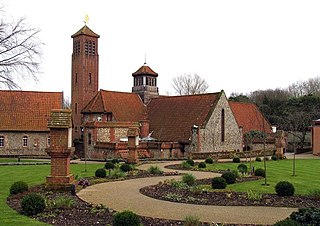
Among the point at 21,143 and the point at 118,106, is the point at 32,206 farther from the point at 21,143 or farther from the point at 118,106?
Answer: the point at 118,106

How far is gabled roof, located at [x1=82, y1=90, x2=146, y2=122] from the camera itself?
4797 cm

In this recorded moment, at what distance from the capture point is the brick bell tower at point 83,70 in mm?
55688

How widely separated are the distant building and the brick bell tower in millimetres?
A: 6911

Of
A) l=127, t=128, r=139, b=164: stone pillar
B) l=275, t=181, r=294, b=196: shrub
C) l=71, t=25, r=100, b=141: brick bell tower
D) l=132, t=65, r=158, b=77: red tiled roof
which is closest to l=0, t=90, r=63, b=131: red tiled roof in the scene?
l=71, t=25, r=100, b=141: brick bell tower

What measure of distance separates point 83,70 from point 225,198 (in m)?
43.2

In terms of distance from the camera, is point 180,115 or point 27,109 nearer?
point 180,115

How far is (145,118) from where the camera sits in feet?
162

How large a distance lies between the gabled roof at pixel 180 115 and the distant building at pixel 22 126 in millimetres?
12960

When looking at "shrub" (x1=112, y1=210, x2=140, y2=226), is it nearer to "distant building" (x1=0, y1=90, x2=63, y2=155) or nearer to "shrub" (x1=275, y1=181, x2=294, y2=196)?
"shrub" (x1=275, y1=181, x2=294, y2=196)

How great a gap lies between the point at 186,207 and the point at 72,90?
1800 inches

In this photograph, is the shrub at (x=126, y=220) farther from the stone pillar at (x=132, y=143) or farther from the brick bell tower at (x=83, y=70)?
the brick bell tower at (x=83, y=70)

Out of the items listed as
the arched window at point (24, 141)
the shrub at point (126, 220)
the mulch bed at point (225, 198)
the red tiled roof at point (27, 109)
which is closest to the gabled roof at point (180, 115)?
the red tiled roof at point (27, 109)

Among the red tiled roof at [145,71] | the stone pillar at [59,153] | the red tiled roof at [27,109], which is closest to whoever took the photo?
the stone pillar at [59,153]

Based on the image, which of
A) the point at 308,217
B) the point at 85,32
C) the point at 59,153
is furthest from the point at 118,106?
the point at 308,217
